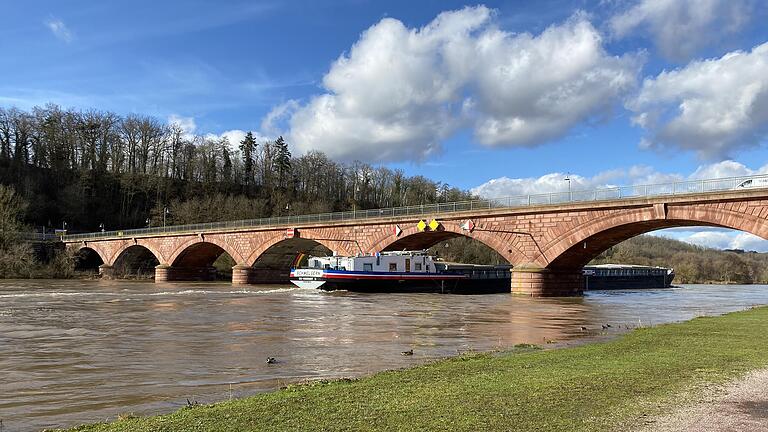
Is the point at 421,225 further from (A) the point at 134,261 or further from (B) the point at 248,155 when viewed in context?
(B) the point at 248,155

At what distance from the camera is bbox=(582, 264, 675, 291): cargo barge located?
253 feet

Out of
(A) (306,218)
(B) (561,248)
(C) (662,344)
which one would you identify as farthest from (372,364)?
(A) (306,218)

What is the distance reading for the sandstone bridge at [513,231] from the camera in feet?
126

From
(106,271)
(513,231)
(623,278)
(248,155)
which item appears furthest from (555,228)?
(248,155)

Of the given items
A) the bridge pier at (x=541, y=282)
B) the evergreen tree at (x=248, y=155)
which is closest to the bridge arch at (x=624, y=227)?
the bridge pier at (x=541, y=282)

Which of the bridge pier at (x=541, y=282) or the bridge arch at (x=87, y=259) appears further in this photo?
the bridge arch at (x=87, y=259)

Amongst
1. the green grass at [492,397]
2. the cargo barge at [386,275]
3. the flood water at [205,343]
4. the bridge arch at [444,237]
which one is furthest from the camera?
the cargo barge at [386,275]

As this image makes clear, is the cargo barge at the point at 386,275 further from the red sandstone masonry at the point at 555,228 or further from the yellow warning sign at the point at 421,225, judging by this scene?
the yellow warning sign at the point at 421,225

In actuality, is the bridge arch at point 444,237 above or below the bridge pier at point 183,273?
above

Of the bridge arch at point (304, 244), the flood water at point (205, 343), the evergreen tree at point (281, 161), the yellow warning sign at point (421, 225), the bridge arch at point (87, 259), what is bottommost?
the flood water at point (205, 343)

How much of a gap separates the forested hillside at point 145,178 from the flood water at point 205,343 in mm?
84461

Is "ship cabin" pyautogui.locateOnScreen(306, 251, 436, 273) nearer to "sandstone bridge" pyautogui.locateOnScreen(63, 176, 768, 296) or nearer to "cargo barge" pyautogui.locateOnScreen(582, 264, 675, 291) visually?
"sandstone bridge" pyautogui.locateOnScreen(63, 176, 768, 296)

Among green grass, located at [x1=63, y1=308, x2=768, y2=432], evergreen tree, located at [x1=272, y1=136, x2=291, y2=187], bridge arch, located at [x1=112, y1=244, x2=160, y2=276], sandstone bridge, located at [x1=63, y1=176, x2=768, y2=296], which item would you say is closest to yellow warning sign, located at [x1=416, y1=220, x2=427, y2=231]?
sandstone bridge, located at [x1=63, y1=176, x2=768, y2=296]

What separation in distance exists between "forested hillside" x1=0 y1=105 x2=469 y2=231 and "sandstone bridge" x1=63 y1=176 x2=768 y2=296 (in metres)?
40.9
